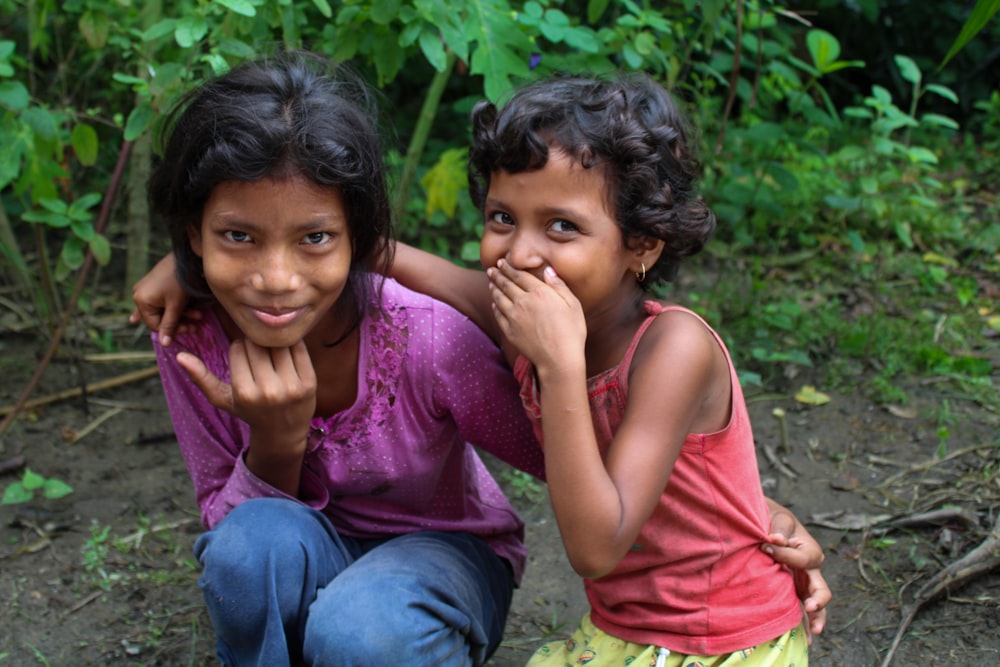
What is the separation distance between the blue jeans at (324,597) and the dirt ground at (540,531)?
52cm

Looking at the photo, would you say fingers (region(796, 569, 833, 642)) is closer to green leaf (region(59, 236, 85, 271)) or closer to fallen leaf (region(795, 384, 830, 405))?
fallen leaf (region(795, 384, 830, 405))

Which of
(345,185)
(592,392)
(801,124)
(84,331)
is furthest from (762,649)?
(801,124)

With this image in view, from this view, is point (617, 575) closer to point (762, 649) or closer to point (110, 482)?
point (762, 649)

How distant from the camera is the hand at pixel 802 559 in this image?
1782 mm

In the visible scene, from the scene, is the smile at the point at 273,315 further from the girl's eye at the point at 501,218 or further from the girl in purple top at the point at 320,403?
the girl's eye at the point at 501,218

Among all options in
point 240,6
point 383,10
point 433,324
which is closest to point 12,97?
point 240,6

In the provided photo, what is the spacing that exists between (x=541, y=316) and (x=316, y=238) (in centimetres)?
40

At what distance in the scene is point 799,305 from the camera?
3.51m

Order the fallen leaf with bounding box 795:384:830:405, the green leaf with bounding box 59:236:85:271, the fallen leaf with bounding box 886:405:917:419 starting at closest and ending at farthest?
1. the green leaf with bounding box 59:236:85:271
2. the fallen leaf with bounding box 886:405:917:419
3. the fallen leaf with bounding box 795:384:830:405

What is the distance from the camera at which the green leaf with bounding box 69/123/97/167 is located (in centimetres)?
242

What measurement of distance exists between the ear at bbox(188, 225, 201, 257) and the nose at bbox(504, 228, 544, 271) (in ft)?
1.78

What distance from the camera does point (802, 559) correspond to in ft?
5.84

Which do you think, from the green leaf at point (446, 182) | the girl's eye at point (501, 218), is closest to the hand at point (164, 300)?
the girl's eye at point (501, 218)

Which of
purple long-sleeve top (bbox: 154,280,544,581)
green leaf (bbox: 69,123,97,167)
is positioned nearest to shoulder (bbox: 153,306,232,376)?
purple long-sleeve top (bbox: 154,280,544,581)
